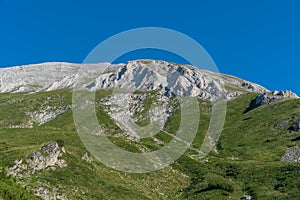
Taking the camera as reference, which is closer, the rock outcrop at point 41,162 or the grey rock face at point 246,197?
the rock outcrop at point 41,162

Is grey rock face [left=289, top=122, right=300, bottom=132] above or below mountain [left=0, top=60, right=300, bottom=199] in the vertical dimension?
above

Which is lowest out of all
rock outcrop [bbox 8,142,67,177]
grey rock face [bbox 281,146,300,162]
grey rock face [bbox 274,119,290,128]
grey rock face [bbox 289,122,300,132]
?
rock outcrop [bbox 8,142,67,177]

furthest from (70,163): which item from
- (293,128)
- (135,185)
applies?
(293,128)

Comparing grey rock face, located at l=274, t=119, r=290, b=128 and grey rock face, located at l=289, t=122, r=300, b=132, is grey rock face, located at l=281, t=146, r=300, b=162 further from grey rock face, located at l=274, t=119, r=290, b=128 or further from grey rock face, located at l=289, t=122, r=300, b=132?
grey rock face, located at l=274, t=119, r=290, b=128

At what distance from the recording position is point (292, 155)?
11256cm

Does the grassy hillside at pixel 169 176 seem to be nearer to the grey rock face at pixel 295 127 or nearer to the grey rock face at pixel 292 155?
the grey rock face at pixel 292 155

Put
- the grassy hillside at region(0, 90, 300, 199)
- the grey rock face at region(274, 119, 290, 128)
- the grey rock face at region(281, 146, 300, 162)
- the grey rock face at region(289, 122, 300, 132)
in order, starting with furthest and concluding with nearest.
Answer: the grey rock face at region(274, 119, 290, 128), the grey rock face at region(289, 122, 300, 132), the grey rock face at region(281, 146, 300, 162), the grassy hillside at region(0, 90, 300, 199)

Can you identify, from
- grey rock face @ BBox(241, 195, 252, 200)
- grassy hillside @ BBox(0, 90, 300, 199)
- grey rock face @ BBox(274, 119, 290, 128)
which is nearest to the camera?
grassy hillside @ BBox(0, 90, 300, 199)

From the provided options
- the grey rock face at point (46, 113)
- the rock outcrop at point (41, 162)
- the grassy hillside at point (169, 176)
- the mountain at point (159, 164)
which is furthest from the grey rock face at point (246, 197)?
the grey rock face at point (46, 113)

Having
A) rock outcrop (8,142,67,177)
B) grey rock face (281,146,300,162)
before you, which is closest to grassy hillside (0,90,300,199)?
rock outcrop (8,142,67,177)

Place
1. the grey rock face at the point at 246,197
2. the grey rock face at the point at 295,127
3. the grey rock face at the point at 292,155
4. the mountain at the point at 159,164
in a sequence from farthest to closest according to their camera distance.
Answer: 1. the grey rock face at the point at 295,127
2. the grey rock face at the point at 292,155
3. the grey rock face at the point at 246,197
4. the mountain at the point at 159,164

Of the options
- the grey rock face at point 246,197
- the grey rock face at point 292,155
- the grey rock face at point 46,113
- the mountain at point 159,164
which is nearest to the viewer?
the mountain at point 159,164

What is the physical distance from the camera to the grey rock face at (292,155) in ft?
354

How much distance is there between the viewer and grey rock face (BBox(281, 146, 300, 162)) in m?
108
